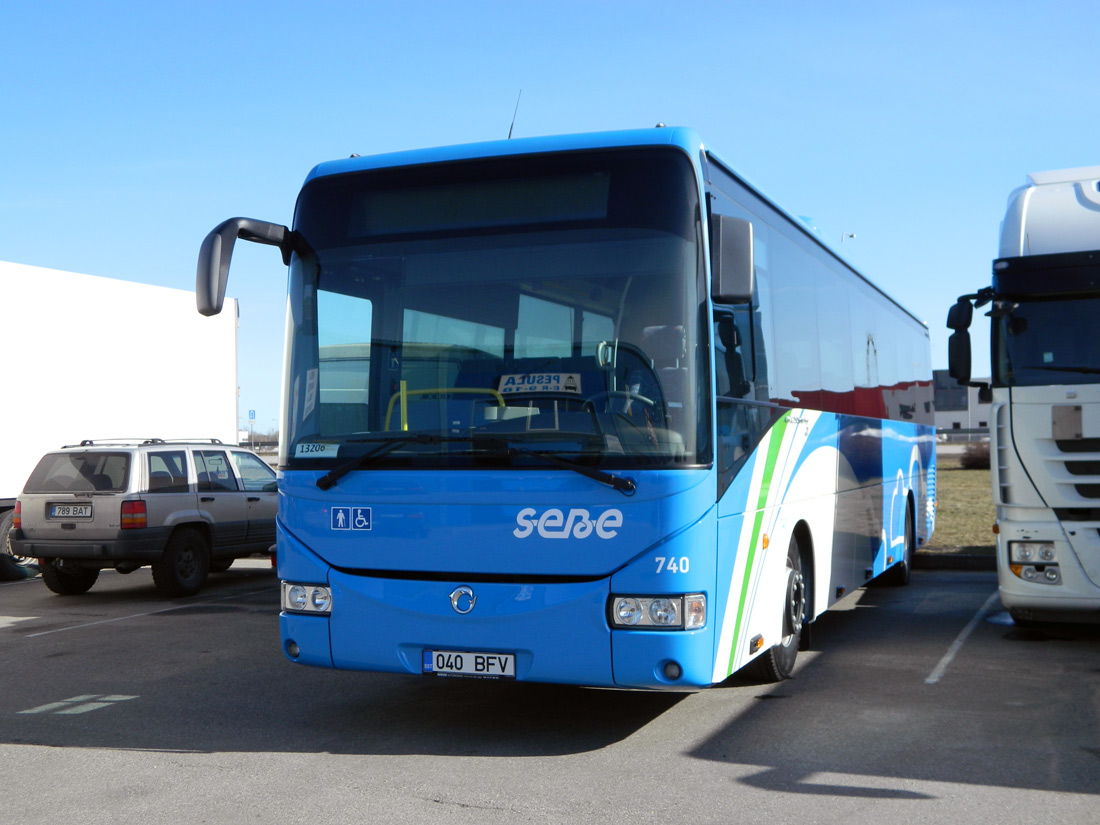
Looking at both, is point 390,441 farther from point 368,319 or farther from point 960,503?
point 960,503

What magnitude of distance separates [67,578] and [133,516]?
1788 mm

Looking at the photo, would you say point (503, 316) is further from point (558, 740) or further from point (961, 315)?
point (961, 315)

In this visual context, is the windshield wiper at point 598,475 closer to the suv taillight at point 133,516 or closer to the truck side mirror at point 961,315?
the truck side mirror at point 961,315

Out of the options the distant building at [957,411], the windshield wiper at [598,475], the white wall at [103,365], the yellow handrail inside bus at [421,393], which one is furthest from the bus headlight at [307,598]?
the distant building at [957,411]

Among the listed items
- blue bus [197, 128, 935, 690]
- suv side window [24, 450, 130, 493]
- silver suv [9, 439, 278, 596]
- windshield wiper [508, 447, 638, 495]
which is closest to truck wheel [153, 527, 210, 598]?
silver suv [9, 439, 278, 596]

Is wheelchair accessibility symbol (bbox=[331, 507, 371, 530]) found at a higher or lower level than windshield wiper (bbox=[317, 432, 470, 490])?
lower

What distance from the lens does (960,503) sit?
23625 mm

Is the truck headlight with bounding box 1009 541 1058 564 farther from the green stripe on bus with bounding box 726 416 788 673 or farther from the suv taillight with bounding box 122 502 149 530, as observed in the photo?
the suv taillight with bounding box 122 502 149 530

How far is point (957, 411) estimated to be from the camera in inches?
3848

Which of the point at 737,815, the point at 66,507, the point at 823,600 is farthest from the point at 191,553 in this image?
the point at 737,815

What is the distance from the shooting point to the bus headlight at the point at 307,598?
6.22 m

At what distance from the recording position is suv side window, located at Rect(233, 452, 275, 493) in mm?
15016

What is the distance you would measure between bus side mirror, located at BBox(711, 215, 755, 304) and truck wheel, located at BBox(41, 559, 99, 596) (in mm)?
10617

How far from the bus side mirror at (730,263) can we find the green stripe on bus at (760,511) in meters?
1.32
